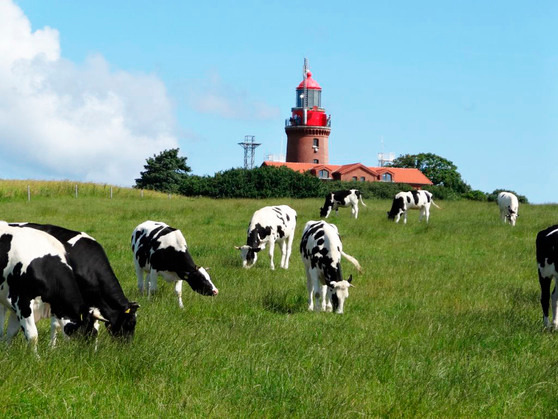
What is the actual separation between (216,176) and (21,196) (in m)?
27.4

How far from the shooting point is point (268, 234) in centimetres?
1814

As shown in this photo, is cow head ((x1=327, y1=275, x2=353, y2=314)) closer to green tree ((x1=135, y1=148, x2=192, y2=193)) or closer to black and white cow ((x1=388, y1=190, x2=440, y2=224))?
black and white cow ((x1=388, y1=190, x2=440, y2=224))

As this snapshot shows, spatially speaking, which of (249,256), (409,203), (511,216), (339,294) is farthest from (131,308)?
(409,203)

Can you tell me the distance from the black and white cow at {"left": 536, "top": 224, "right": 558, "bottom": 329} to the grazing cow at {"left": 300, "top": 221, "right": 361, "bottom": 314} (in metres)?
3.07

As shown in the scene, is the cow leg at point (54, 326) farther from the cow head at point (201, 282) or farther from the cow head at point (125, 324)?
the cow head at point (201, 282)

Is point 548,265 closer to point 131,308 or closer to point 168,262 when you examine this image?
point 168,262

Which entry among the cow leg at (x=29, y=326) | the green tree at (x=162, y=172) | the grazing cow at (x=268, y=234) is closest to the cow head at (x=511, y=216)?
the grazing cow at (x=268, y=234)

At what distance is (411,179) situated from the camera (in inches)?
3915

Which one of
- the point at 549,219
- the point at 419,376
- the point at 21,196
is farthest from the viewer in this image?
the point at 21,196

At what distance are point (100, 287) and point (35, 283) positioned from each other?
1.32m

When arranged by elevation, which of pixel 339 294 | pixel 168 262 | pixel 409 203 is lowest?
pixel 339 294

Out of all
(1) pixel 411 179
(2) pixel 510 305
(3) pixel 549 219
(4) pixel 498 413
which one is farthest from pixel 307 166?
(4) pixel 498 413

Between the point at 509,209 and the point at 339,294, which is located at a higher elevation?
the point at 509,209

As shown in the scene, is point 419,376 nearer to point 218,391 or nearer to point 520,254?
point 218,391
